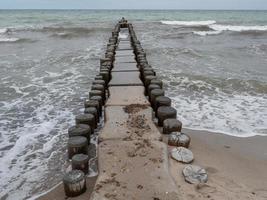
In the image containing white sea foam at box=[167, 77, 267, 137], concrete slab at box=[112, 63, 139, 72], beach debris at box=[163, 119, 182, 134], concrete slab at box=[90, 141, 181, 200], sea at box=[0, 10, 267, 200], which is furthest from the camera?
concrete slab at box=[112, 63, 139, 72]

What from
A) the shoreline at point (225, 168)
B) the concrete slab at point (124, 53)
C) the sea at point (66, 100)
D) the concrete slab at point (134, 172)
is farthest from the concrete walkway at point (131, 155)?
the concrete slab at point (124, 53)

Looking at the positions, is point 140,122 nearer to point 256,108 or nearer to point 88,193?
point 88,193

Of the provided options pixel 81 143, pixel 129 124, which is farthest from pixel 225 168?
pixel 81 143

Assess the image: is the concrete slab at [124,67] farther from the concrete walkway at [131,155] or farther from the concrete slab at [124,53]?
the concrete walkway at [131,155]

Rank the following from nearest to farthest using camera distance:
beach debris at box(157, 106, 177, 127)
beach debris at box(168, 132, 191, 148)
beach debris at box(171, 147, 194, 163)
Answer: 1. beach debris at box(171, 147, 194, 163)
2. beach debris at box(168, 132, 191, 148)
3. beach debris at box(157, 106, 177, 127)

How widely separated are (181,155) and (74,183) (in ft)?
4.97

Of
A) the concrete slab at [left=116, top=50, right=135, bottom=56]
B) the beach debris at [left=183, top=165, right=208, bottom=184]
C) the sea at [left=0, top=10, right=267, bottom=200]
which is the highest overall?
the concrete slab at [left=116, top=50, right=135, bottom=56]

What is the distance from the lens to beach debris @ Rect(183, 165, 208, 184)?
3629mm

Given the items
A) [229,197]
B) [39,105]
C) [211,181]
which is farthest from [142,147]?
[39,105]

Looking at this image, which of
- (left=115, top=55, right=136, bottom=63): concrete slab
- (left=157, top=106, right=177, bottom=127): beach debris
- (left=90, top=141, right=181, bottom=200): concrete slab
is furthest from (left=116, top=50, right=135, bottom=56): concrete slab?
(left=90, top=141, right=181, bottom=200): concrete slab

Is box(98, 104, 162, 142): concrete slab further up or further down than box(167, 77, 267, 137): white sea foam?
further up

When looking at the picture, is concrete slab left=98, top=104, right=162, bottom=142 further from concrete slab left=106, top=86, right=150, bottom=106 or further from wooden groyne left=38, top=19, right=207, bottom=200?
concrete slab left=106, top=86, right=150, bottom=106

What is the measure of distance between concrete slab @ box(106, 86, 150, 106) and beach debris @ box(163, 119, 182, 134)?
0.84 meters

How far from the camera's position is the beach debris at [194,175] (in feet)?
11.9
